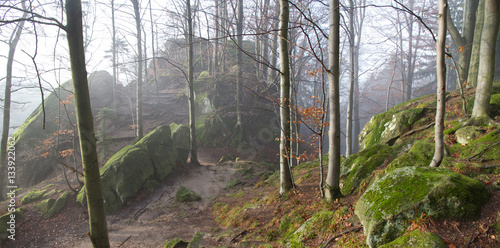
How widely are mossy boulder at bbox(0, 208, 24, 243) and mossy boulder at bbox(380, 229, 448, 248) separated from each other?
10.2 metres

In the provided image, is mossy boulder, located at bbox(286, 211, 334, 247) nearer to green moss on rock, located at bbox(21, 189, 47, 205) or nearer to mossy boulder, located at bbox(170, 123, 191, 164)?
mossy boulder, located at bbox(170, 123, 191, 164)

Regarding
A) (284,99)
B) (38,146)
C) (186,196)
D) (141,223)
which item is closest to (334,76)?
(284,99)

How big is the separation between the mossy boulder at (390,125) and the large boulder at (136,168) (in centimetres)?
884

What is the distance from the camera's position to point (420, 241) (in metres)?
2.08

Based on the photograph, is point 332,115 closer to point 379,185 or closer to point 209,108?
→ point 379,185

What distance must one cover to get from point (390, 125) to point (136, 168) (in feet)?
31.9

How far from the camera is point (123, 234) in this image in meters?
6.87

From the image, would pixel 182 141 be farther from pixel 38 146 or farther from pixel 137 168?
pixel 38 146

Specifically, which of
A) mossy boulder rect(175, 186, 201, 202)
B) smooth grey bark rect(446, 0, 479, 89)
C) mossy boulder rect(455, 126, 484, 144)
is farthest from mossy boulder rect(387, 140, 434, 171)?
smooth grey bark rect(446, 0, 479, 89)

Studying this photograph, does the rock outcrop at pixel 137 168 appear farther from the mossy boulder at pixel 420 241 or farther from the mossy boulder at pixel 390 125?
the mossy boulder at pixel 420 241

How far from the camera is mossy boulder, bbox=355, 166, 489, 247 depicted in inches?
96.4

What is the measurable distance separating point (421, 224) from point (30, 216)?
11.2 metres

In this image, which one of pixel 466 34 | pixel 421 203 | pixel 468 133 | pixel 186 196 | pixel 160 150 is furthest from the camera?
pixel 160 150

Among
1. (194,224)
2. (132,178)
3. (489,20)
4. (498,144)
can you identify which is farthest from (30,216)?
(489,20)
